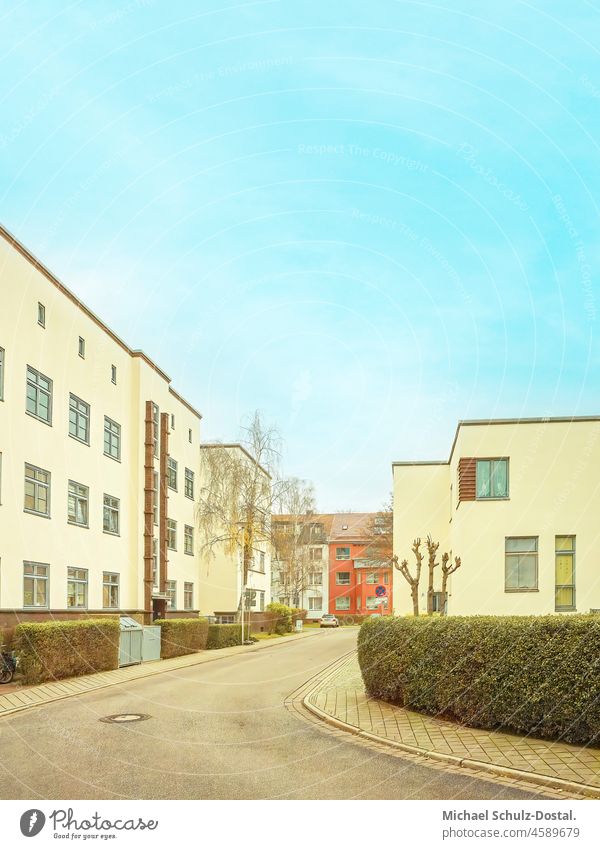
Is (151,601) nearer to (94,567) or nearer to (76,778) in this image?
(94,567)

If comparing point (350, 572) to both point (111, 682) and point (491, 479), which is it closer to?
point (491, 479)

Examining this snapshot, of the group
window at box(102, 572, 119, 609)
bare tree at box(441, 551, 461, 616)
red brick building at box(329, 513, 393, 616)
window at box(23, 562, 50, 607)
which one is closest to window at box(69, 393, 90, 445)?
window at box(23, 562, 50, 607)

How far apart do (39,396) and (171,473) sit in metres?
16.5

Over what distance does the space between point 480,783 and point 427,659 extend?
4.58 meters

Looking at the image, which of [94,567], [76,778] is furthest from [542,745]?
[94,567]

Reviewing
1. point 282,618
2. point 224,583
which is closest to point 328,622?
point 282,618

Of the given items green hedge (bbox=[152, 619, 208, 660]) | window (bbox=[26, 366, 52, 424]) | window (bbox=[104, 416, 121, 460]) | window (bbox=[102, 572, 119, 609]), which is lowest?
green hedge (bbox=[152, 619, 208, 660])

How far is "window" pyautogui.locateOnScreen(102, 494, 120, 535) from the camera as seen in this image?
113ft

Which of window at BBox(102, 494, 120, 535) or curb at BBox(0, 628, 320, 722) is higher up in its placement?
window at BBox(102, 494, 120, 535)

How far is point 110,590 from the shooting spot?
35375 mm

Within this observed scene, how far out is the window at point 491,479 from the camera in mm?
28797

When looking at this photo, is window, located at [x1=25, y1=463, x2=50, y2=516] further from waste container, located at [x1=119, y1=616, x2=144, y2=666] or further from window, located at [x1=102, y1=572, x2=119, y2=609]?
window, located at [x1=102, y1=572, x2=119, y2=609]

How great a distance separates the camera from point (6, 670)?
22031mm

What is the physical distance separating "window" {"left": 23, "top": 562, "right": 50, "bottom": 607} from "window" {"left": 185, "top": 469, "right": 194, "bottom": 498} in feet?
58.6
